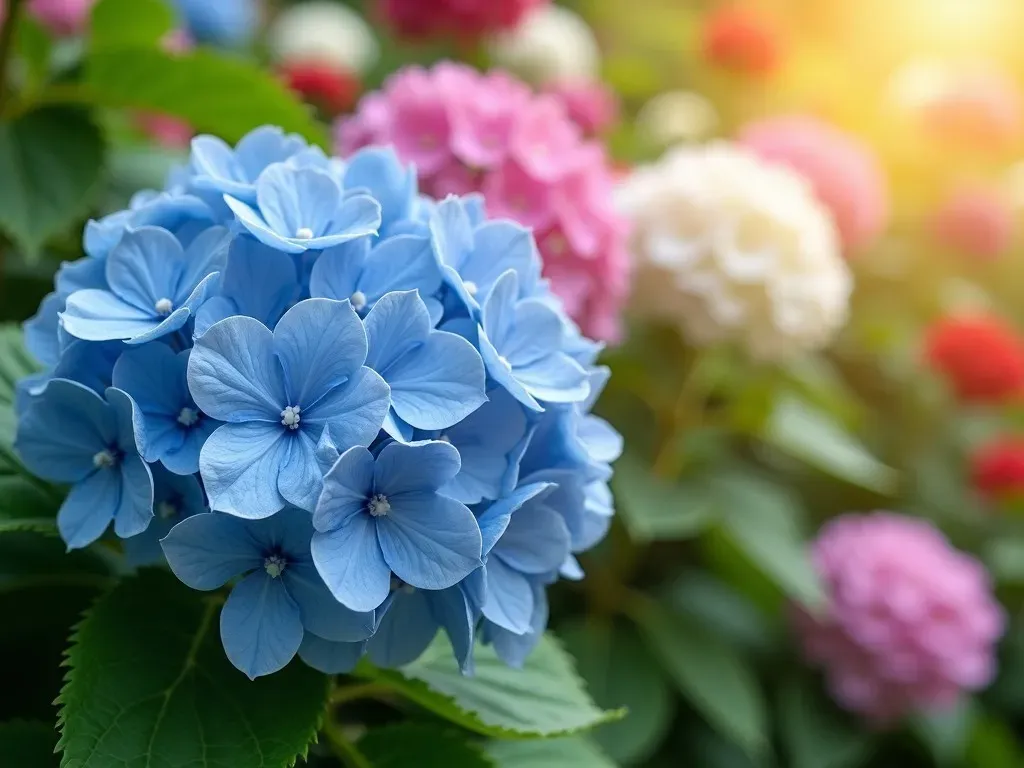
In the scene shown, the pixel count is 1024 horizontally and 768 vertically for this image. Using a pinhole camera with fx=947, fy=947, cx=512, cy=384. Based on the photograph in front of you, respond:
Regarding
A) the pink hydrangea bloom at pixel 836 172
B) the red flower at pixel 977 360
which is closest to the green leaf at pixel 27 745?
the pink hydrangea bloom at pixel 836 172

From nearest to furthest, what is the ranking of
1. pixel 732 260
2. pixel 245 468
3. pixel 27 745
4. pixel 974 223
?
pixel 245 468, pixel 27 745, pixel 732 260, pixel 974 223

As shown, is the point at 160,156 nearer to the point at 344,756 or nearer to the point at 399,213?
the point at 399,213

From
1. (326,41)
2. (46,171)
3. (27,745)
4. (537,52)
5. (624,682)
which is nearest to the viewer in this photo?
(27,745)

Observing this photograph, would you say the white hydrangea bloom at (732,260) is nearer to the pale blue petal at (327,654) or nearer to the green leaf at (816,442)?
the green leaf at (816,442)

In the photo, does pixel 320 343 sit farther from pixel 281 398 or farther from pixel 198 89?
pixel 198 89

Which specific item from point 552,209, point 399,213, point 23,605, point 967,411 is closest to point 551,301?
point 399,213

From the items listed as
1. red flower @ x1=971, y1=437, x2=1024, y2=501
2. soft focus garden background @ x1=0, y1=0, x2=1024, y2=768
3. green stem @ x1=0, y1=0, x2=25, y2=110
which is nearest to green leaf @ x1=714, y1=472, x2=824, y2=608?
soft focus garden background @ x1=0, y1=0, x2=1024, y2=768

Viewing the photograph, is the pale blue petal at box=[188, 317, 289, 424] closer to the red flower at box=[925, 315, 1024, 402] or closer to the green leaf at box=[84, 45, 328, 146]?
the green leaf at box=[84, 45, 328, 146]

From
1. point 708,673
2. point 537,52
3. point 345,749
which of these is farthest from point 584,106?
point 345,749
